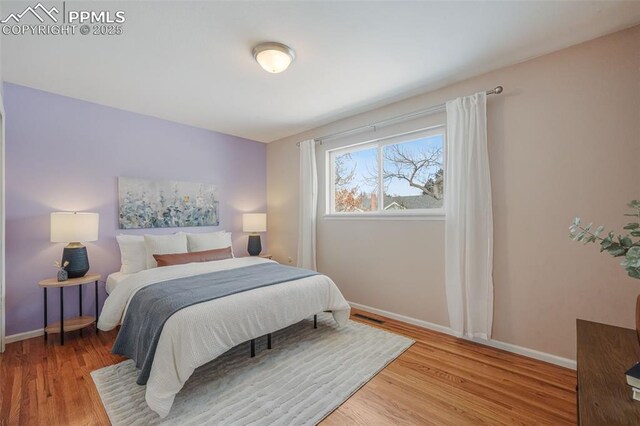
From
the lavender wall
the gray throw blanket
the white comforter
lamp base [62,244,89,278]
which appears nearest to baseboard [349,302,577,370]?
the white comforter

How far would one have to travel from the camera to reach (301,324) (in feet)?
9.94

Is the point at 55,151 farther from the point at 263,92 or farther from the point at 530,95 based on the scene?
the point at 530,95

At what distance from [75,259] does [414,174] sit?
3.64 m

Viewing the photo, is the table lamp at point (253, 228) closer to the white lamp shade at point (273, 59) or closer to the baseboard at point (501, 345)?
the baseboard at point (501, 345)

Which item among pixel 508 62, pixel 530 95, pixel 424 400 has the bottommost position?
pixel 424 400

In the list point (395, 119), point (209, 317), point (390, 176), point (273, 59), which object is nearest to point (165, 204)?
point (209, 317)

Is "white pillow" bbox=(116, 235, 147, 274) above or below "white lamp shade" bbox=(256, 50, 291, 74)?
below

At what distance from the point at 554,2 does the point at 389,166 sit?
1.93 metres

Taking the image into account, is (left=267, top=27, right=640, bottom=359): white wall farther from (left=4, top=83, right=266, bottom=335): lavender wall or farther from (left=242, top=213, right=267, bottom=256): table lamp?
(left=4, top=83, right=266, bottom=335): lavender wall

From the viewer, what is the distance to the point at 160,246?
3.12m

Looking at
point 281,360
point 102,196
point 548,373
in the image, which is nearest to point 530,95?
point 548,373

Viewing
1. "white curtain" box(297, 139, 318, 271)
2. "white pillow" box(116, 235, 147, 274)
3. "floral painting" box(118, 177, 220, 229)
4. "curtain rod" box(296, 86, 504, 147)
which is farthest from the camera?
"white curtain" box(297, 139, 318, 271)

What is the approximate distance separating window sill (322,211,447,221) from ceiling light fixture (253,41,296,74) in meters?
1.93

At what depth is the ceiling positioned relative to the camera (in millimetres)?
1768
